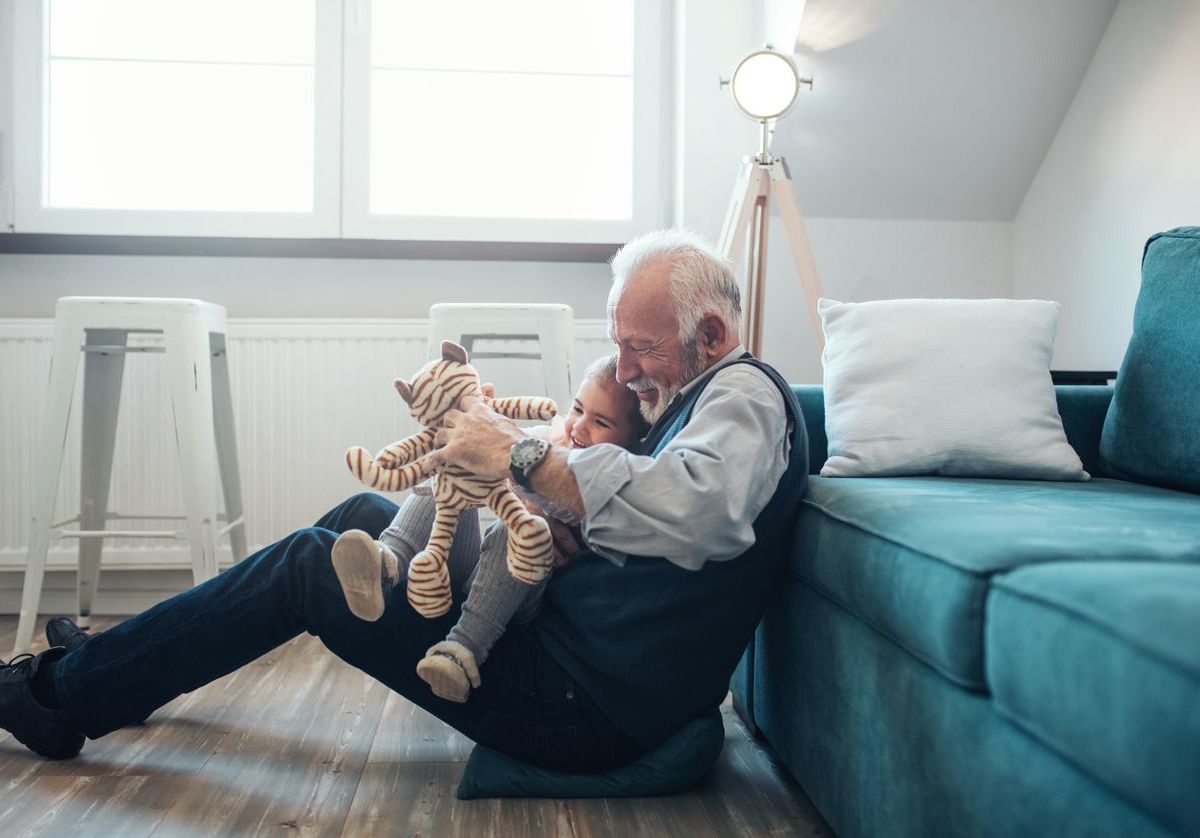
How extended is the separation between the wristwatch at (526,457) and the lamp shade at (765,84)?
57.9 inches

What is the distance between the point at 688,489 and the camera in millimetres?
1164

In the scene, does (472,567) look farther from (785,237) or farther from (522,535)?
(785,237)

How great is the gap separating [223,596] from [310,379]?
1.37 meters

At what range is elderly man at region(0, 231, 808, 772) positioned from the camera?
47.3 inches

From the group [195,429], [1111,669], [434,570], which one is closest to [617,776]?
[434,570]

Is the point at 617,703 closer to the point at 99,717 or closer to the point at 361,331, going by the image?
the point at 99,717

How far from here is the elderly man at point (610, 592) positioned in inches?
47.3

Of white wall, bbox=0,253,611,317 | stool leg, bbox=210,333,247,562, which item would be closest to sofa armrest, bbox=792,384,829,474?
white wall, bbox=0,253,611,317

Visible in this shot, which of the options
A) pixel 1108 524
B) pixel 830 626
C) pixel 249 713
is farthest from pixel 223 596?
pixel 1108 524

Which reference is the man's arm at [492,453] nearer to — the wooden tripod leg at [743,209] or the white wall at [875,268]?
the wooden tripod leg at [743,209]

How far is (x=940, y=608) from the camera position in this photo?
0.95 metres

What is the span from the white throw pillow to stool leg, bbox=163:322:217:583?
4.73 ft

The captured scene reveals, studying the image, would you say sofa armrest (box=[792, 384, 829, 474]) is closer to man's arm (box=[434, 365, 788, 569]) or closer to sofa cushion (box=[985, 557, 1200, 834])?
man's arm (box=[434, 365, 788, 569])

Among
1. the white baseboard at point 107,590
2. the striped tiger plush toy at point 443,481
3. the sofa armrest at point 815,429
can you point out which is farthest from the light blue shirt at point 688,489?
the white baseboard at point 107,590
